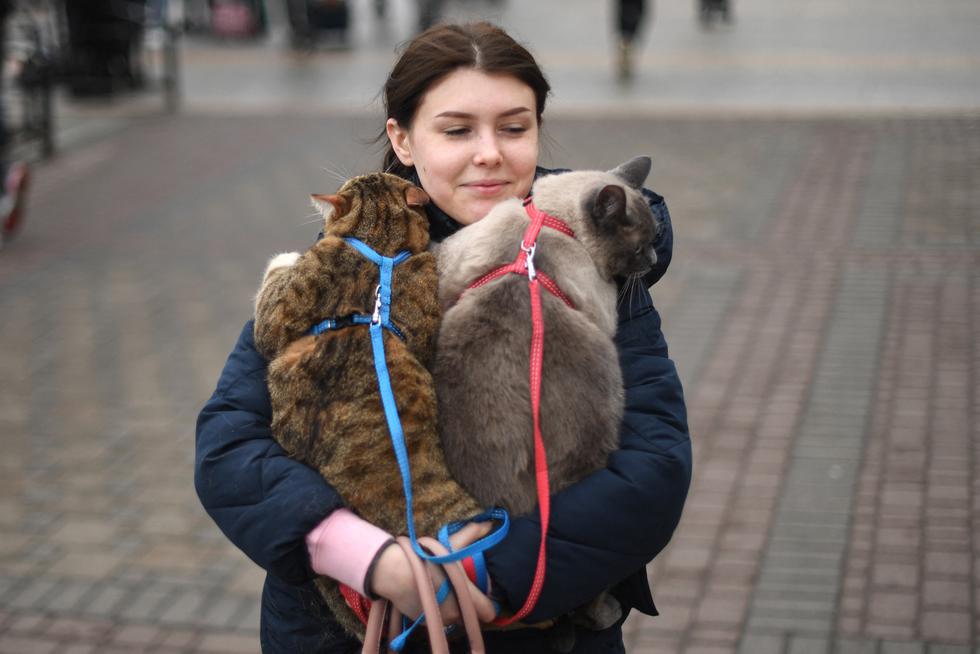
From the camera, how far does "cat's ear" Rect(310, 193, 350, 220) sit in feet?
7.38

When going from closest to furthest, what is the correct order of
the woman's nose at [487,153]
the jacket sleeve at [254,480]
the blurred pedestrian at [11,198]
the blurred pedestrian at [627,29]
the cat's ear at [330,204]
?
the jacket sleeve at [254,480], the cat's ear at [330,204], the woman's nose at [487,153], the blurred pedestrian at [11,198], the blurred pedestrian at [627,29]

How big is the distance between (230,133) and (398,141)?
1183cm

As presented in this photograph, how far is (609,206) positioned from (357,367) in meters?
0.59

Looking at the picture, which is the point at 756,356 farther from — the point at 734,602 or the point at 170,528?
the point at 170,528

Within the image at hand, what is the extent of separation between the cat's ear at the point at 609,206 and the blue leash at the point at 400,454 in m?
0.42

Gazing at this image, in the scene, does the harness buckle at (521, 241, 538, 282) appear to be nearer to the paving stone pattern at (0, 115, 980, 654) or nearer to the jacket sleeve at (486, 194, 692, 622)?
the jacket sleeve at (486, 194, 692, 622)

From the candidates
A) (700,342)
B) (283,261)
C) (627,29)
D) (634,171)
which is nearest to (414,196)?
(283,261)

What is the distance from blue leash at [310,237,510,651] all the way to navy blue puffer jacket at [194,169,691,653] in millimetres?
25

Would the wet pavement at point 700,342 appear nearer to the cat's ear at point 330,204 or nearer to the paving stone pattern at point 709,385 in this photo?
the paving stone pattern at point 709,385

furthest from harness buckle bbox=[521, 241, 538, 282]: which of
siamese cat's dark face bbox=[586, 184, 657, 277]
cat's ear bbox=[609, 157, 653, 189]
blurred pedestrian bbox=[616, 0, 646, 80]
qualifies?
blurred pedestrian bbox=[616, 0, 646, 80]

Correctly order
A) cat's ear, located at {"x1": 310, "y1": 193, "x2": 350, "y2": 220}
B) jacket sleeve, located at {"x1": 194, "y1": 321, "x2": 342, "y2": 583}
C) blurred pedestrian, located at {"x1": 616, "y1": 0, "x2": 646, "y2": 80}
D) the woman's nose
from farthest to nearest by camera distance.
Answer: blurred pedestrian, located at {"x1": 616, "y1": 0, "x2": 646, "y2": 80} < the woman's nose < cat's ear, located at {"x1": 310, "y1": 193, "x2": 350, "y2": 220} < jacket sleeve, located at {"x1": 194, "y1": 321, "x2": 342, "y2": 583}

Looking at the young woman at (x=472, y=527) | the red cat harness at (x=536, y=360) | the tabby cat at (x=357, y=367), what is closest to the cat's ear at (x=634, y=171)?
the young woman at (x=472, y=527)

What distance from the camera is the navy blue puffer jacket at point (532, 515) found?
208 cm

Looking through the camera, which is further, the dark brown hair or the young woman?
the dark brown hair
